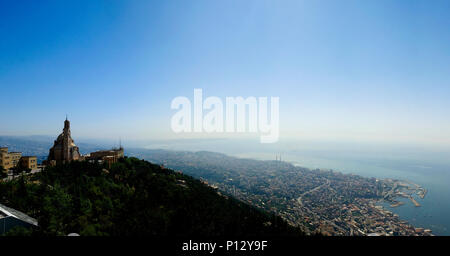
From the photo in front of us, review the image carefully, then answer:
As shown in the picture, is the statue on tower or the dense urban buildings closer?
the dense urban buildings

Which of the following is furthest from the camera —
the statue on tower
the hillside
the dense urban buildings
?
the statue on tower

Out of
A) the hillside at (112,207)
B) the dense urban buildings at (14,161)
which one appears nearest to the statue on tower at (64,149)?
the dense urban buildings at (14,161)

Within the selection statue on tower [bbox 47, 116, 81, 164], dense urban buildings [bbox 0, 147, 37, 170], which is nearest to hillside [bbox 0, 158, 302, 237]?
statue on tower [bbox 47, 116, 81, 164]

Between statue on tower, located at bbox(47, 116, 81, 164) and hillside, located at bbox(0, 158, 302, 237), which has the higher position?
statue on tower, located at bbox(47, 116, 81, 164)

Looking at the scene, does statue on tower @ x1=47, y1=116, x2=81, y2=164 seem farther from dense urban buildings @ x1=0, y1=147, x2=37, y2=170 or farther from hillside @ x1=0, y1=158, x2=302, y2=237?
hillside @ x1=0, y1=158, x2=302, y2=237

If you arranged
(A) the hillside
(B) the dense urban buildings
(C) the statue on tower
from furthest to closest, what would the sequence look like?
(C) the statue on tower < (B) the dense urban buildings < (A) the hillside

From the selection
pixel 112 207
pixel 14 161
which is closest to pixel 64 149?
pixel 14 161
